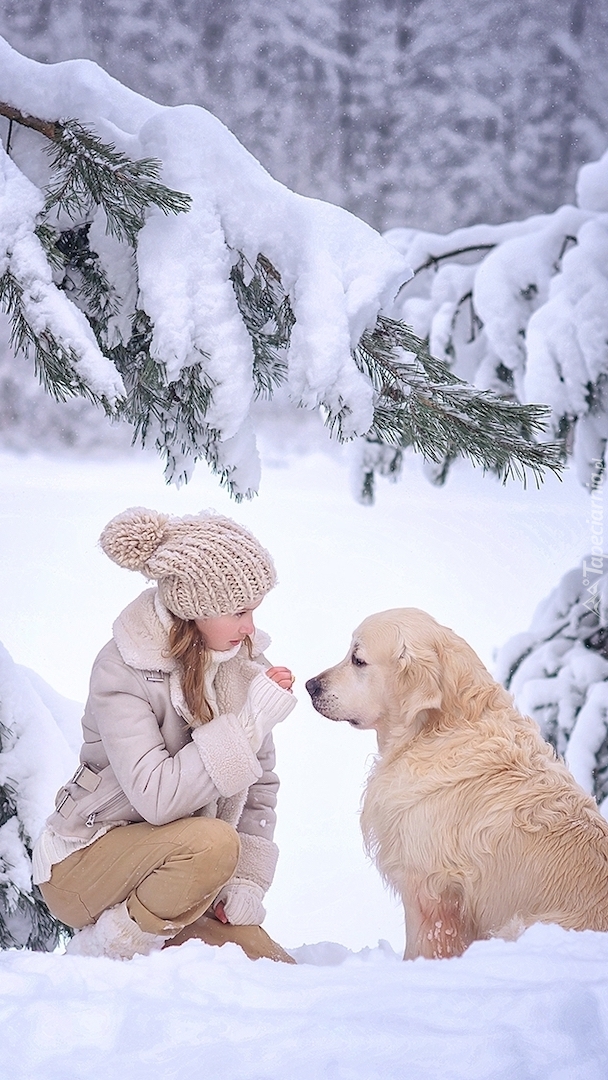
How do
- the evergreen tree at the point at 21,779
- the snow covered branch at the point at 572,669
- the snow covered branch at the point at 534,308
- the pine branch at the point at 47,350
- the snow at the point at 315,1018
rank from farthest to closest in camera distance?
1. the snow covered branch at the point at 572,669
2. the snow covered branch at the point at 534,308
3. the evergreen tree at the point at 21,779
4. the pine branch at the point at 47,350
5. the snow at the point at 315,1018

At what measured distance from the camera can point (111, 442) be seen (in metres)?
2.37

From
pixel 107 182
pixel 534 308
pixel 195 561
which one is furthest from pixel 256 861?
pixel 534 308

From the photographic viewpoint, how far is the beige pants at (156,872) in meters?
1.09

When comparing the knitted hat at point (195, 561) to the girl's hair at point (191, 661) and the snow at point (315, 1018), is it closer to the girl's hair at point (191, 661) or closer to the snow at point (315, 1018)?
the girl's hair at point (191, 661)

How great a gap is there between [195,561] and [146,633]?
117mm

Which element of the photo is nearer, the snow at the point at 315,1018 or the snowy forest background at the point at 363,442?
the snow at the point at 315,1018

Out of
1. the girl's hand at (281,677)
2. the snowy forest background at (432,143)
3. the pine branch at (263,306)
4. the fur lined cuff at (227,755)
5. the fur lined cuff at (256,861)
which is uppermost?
the snowy forest background at (432,143)

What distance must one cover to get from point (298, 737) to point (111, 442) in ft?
2.89

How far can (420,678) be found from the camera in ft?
3.92

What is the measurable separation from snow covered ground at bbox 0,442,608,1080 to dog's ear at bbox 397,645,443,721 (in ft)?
1.01

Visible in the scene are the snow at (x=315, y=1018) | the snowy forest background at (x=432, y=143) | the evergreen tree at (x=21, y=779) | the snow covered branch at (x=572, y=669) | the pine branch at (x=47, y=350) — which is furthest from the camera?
the snowy forest background at (x=432, y=143)

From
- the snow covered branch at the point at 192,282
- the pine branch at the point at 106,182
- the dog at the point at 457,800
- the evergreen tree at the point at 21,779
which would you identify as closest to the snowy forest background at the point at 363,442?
the evergreen tree at the point at 21,779

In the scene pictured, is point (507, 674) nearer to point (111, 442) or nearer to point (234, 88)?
point (111, 442)

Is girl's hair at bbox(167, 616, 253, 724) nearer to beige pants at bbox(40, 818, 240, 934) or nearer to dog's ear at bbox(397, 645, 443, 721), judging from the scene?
beige pants at bbox(40, 818, 240, 934)
